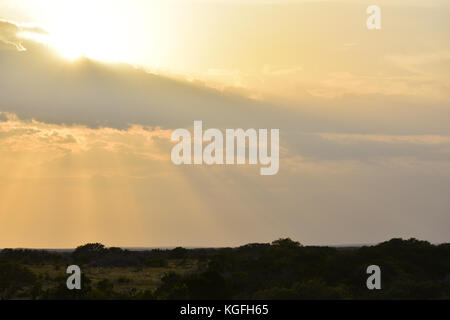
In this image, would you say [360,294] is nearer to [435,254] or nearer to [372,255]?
[372,255]

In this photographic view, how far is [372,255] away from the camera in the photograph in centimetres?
4725
